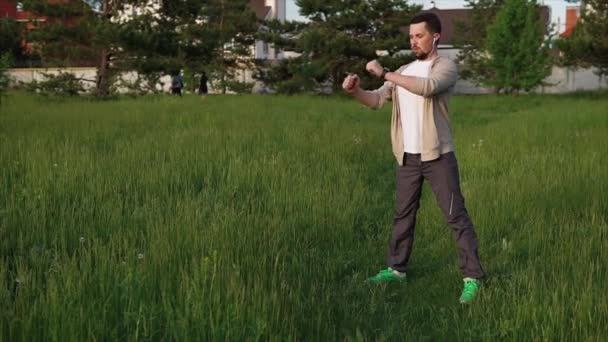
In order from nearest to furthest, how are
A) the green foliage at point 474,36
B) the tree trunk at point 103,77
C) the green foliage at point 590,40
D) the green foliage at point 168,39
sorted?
the green foliage at point 168,39 < the tree trunk at point 103,77 < the green foliage at point 590,40 < the green foliage at point 474,36

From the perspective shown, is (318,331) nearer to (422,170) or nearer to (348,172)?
(422,170)

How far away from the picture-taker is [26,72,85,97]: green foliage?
20203 mm

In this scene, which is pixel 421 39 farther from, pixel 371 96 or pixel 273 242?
pixel 273 242

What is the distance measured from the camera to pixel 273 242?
3750 mm

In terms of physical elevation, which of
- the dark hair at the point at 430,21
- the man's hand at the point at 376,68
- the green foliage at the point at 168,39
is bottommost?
the man's hand at the point at 376,68

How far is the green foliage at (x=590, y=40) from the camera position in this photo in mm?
25661

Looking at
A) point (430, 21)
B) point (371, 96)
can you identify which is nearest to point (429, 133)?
point (371, 96)

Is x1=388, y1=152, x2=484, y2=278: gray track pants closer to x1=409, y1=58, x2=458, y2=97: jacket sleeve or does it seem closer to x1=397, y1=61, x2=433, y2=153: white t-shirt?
x1=397, y1=61, x2=433, y2=153: white t-shirt

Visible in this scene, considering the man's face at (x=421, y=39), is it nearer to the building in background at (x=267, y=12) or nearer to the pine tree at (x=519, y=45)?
the pine tree at (x=519, y=45)

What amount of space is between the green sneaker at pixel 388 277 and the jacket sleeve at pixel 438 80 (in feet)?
3.98

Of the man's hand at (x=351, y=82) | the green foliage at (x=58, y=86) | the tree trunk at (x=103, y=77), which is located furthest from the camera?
the tree trunk at (x=103, y=77)

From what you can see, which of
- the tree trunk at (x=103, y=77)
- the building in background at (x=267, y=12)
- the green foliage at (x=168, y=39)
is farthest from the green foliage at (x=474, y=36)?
the tree trunk at (x=103, y=77)

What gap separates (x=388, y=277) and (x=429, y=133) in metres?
0.99

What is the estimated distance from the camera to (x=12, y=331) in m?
2.09
